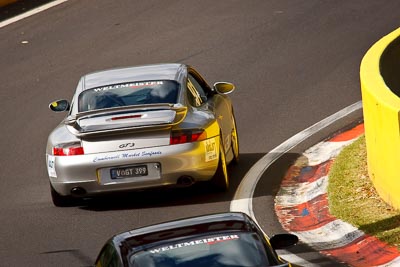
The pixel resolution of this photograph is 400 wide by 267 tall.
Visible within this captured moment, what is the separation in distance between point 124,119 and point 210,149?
0.96 metres

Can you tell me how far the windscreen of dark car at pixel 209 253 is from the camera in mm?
8344

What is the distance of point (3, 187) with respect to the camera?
Answer: 1585 centimetres

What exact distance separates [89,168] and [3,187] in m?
2.13

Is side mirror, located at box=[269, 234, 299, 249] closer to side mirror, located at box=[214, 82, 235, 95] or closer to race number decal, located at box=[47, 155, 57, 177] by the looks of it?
race number decal, located at box=[47, 155, 57, 177]

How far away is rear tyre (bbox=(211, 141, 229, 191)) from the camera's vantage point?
47.1ft

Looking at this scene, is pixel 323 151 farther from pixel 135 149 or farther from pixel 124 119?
pixel 124 119

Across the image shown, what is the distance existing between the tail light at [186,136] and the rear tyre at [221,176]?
0.40m

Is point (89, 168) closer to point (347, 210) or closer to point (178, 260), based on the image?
point (347, 210)

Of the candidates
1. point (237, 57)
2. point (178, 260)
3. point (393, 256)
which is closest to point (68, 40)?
point (237, 57)

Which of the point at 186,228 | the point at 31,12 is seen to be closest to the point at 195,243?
→ the point at 186,228

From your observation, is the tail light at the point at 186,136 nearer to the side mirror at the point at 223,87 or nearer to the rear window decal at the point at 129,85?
the rear window decal at the point at 129,85

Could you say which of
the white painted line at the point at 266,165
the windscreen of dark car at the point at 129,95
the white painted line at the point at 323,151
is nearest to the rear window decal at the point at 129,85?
the windscreen of dark car at the point at 129,95

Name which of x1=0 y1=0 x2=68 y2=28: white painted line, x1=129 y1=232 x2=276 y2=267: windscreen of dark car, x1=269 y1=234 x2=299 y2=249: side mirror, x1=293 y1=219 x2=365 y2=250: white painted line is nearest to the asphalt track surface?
x1=0 y1=0 x2=68 y2=28: white painted line

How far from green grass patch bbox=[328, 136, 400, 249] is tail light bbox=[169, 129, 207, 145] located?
145 cm
